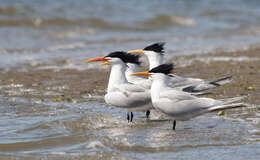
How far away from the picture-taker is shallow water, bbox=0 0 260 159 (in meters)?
4.18

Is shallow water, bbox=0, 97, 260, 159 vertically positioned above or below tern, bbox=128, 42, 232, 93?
below

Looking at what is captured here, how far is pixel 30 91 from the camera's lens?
22.2 feet

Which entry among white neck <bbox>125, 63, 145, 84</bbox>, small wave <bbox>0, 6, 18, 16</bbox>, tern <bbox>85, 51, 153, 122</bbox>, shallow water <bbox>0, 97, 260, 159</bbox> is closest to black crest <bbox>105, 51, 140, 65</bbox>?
tern <bbox>85, 51, 153, 122</bbox>

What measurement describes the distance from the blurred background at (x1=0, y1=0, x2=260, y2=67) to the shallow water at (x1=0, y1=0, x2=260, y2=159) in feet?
0.09

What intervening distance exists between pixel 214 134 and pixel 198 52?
20.0ft

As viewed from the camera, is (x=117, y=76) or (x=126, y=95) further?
(x=117, y=76)

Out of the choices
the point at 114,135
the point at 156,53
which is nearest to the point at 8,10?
the point at 156,53

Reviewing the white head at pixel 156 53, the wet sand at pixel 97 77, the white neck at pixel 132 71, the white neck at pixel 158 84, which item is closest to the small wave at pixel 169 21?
the wet sand at pixel 97 77

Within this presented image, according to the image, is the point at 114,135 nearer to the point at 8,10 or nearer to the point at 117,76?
the point at 117,76

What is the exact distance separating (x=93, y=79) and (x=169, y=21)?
31.1ft

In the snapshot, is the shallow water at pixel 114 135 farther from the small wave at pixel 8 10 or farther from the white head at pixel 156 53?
the small wave at pixel 8 10

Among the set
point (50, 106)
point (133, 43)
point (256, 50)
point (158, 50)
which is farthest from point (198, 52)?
point (50, 106)

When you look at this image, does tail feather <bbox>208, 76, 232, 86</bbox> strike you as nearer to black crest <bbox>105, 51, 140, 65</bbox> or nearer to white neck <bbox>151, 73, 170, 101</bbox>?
white neck <bbox>151, 73, 170, 101</bbox>

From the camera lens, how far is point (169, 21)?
54.9 ft
